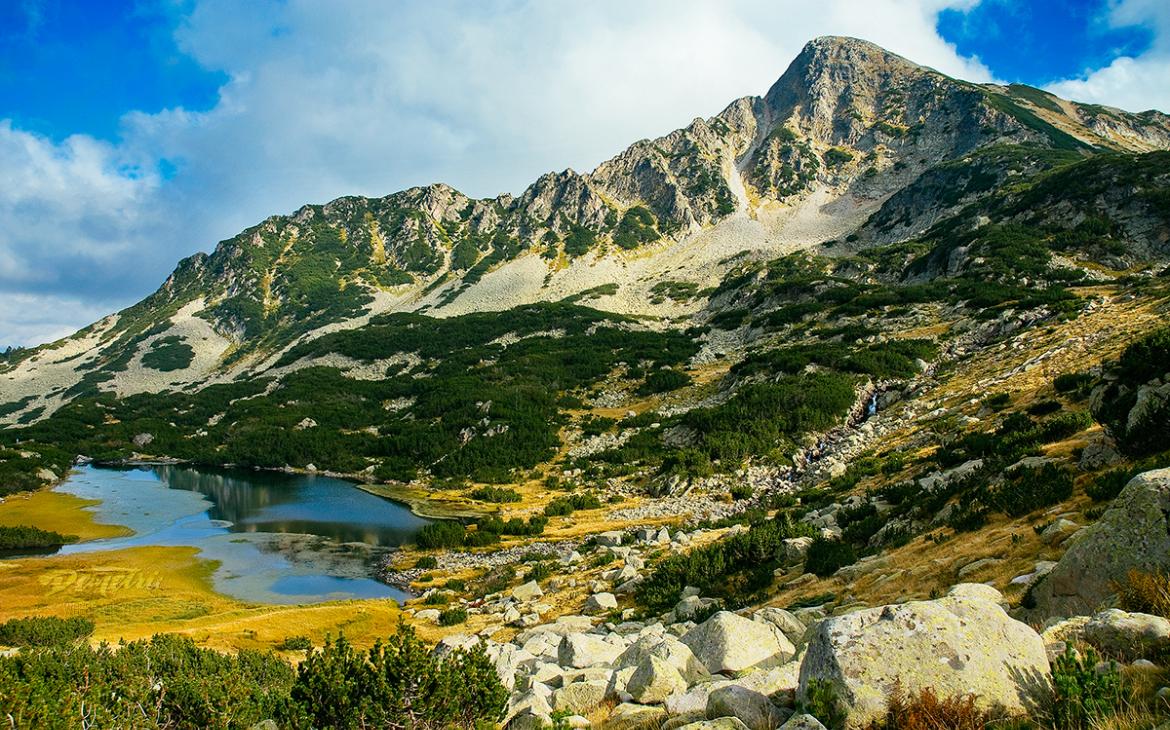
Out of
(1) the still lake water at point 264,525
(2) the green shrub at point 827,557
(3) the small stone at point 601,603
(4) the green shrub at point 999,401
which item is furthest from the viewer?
(1) the still lake water at point 264,525

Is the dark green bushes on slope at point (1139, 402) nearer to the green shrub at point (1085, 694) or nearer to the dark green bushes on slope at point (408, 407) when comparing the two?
the green shrub at point (1085, 694)

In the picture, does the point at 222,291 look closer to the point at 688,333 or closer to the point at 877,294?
the point at 688,333

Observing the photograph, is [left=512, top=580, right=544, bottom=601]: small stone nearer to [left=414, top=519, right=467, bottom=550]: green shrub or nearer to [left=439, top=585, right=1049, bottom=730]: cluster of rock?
[left=414, top=519, right=467, bottom=550]: green shrub

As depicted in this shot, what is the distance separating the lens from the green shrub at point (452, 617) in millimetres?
20016

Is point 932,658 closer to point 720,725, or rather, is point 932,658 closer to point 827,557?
point 720,725

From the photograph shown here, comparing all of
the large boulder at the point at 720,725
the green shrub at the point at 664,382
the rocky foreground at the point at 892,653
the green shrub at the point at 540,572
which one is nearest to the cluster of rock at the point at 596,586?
the green shrub at the point at 540,572

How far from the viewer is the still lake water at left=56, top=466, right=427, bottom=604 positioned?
89.6 feet

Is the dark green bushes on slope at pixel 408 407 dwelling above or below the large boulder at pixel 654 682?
above

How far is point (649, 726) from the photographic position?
5906mm

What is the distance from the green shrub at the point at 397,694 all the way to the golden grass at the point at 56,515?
39.3 meters

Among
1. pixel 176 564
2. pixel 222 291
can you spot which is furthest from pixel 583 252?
pixel 176 564

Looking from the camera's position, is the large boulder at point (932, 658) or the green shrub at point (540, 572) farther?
the green shrub at point (540, 572)

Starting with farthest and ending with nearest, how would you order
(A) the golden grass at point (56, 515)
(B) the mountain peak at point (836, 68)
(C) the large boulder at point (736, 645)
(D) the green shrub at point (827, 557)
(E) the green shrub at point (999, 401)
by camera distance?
1. (B) the mountain peak at point (836, 68)
2. (A) the golden grass at point (56, 515)
3. (E) the green shrub at point (999, 401)
4. (D) the green shrub at point (827, 557)
5. (C) the large boulder at point (736, 645)

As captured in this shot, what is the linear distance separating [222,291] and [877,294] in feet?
545
